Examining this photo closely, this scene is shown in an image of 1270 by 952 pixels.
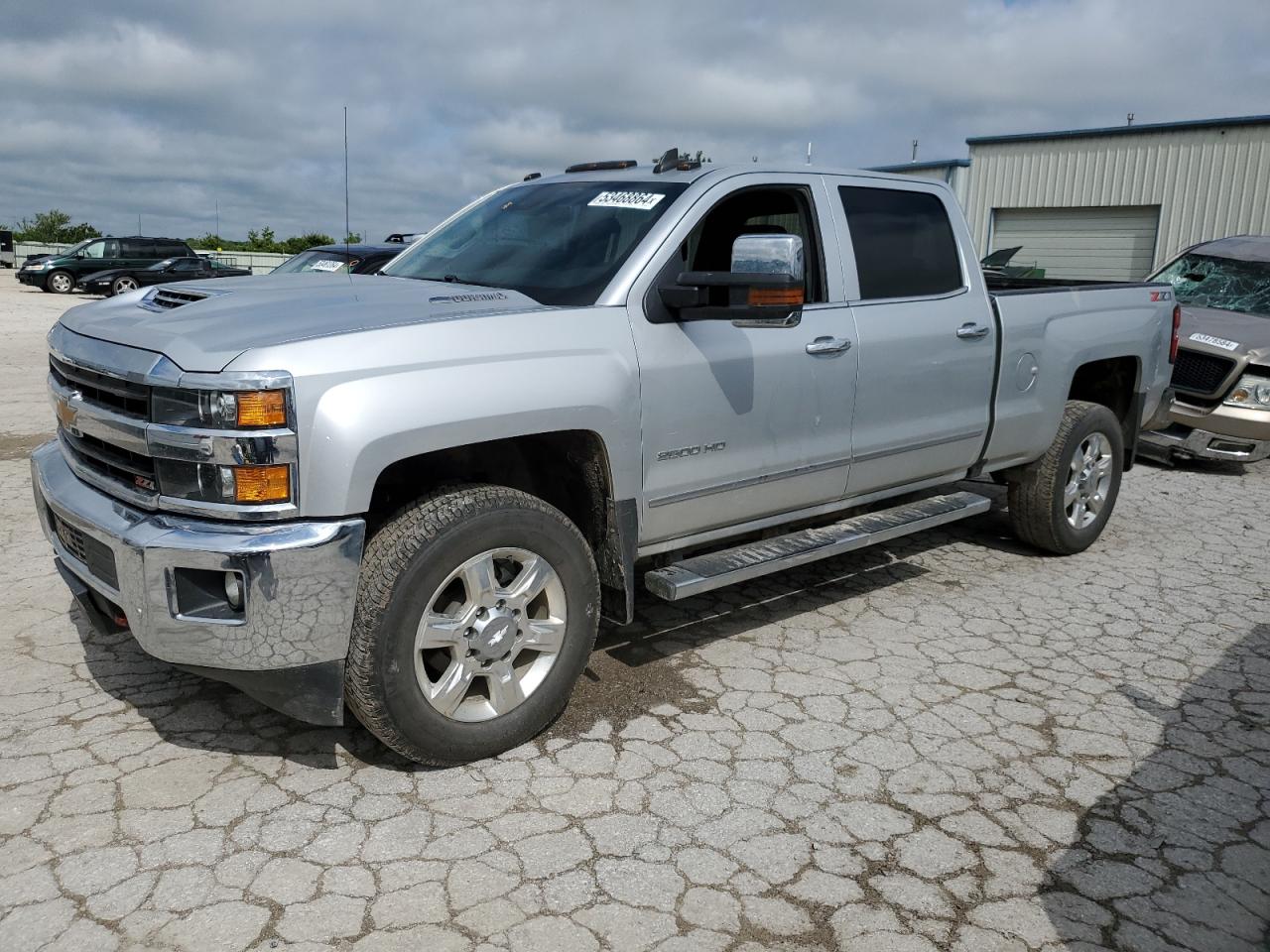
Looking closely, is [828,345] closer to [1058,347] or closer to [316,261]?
[1058,347]

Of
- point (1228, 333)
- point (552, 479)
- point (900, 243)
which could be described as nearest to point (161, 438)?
point (552, 479)

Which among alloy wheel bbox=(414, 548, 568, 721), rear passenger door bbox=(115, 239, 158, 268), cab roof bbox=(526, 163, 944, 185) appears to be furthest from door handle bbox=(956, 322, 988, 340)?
rear passenger door bbox=(115, 239, 158, 268)

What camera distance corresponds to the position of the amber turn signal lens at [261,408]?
9.20 ft

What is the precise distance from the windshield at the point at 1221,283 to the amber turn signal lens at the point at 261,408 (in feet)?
29.1

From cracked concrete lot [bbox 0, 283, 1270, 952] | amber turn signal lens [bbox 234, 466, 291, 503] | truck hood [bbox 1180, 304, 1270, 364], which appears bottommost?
cracked concrete lot [bbox 0, 283, 1270, 952]

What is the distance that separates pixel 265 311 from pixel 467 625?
1170 mm

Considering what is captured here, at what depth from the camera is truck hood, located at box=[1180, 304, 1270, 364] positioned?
8.27 meters

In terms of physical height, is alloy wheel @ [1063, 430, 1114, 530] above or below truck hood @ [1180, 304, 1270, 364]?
below

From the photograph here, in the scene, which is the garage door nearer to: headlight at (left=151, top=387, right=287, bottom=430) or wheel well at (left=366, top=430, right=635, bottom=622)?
wheel well at (left=366, top=430, right=635, bottom=622)

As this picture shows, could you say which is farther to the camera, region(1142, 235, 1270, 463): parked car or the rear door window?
region(1142, 235, 1270, 463): parked car

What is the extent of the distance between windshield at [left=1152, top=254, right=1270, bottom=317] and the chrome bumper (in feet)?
4.88

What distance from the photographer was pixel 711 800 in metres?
3.25

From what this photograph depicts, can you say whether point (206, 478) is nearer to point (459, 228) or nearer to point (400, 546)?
point (400, 546)

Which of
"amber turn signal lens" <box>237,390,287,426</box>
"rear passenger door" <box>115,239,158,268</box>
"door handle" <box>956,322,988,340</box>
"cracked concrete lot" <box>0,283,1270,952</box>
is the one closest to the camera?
"cracked concrete lot" <box>0,283,1270,952</box>
